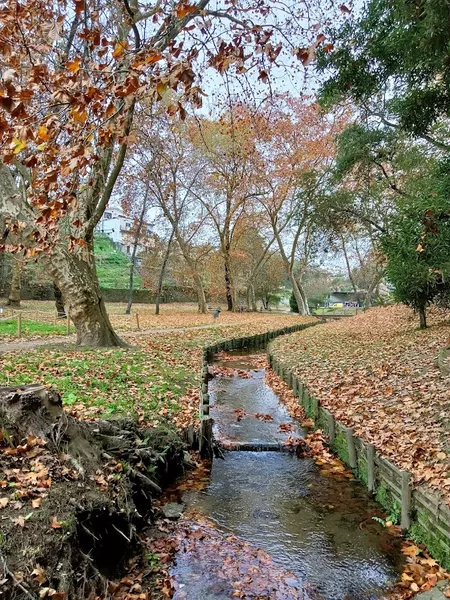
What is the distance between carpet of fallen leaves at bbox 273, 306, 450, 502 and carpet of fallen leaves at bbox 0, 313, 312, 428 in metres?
3.25

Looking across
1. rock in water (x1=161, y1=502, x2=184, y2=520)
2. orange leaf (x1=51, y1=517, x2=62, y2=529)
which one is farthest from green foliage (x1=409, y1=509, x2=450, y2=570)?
orange leaf (x1=51, y1=517, x2=62, y2=529)

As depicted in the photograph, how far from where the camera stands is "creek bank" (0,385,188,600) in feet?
11.5

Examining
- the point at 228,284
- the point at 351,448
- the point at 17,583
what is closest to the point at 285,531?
the point at 351,448

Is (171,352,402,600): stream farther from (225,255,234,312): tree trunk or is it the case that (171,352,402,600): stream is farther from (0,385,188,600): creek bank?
(225,255,234,312): tree trunk

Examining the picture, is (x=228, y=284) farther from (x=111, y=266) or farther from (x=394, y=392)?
(x=394, y=392)

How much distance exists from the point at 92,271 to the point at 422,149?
13.8 meters

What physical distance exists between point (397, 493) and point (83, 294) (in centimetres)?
1060

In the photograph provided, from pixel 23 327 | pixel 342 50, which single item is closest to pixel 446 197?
pixel 342 50

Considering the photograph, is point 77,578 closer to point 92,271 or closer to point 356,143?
point 92,271

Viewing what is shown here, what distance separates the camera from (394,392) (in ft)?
29.5

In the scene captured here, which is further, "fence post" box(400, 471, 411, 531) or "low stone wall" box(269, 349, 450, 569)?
"fence post" box(400, 471, 411, 531)

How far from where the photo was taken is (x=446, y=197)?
1004 cm

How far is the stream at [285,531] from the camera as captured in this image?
466cm

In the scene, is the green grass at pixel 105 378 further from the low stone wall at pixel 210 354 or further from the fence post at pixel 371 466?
the fence post at pixel 371 466
